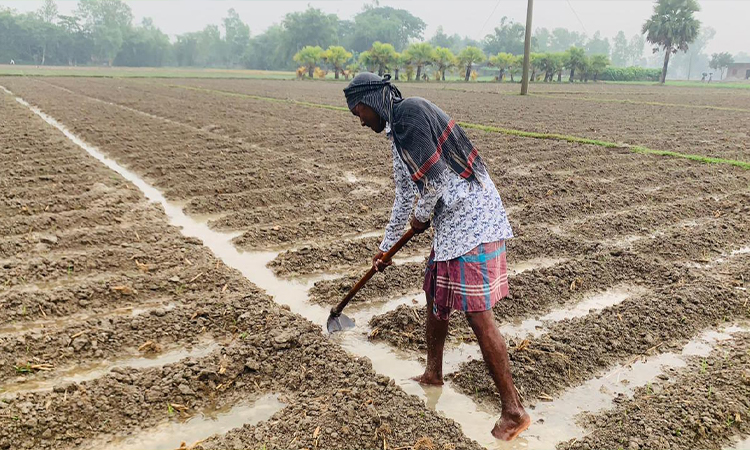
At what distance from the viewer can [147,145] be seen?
10531 mm

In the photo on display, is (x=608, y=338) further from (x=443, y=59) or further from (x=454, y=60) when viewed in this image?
(x=454, y=60)

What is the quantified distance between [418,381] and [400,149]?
4.56ft

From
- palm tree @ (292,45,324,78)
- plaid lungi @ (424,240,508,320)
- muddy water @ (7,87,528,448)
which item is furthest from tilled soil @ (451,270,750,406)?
palm tree @ (292,45,324,78)

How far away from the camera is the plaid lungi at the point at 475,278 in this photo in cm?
262

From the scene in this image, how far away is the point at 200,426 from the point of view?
2861 mm

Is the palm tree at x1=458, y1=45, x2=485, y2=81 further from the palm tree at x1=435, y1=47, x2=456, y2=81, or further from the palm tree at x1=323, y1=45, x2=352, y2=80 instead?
the palm tree at x1=323, y1=45, x2=352, y2=80

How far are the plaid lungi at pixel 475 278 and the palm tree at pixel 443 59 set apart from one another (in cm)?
4723

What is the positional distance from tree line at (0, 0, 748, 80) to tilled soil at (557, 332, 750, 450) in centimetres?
4703

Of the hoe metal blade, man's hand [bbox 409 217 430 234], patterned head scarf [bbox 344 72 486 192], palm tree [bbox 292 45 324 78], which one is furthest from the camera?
palm tree [bbox 292 45 324 78]

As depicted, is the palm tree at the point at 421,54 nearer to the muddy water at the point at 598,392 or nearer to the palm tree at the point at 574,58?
the palm tree at the point at 574,58

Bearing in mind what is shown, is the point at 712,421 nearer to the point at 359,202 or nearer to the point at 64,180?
the point at 359,202

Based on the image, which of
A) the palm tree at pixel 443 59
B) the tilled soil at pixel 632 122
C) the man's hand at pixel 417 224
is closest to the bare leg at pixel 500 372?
the man's hand at pixel 417 224

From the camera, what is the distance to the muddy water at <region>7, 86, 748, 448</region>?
9.20 feet

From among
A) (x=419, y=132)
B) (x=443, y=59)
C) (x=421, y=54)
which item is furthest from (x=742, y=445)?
(x=421, y=54)
